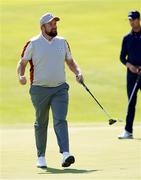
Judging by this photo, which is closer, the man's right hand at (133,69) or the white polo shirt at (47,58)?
the white polo shirt at (47,58)

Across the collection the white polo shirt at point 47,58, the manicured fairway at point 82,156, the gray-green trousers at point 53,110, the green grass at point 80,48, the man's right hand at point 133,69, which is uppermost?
the white polo shirt at point 47,58

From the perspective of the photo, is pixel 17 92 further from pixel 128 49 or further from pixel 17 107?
pixel 128 49

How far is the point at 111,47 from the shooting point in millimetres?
30828

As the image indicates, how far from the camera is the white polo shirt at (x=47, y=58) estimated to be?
444 inches

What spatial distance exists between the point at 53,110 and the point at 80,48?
19545 millimetres

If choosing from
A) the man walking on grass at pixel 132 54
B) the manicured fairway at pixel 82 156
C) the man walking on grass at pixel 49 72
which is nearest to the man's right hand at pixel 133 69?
the man walking on grass at pixel 132 54

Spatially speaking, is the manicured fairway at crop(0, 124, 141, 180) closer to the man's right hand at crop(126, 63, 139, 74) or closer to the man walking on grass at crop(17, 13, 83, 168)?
the man walking on grass at crop(17, 13, 83, 168)

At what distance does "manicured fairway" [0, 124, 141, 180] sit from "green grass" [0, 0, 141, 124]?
392 cm

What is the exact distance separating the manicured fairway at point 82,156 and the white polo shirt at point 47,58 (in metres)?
1.08

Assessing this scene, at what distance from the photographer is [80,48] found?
30781 millimetres

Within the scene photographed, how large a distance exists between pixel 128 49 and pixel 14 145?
249cm

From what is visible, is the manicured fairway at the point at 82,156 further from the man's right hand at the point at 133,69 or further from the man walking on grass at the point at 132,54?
the man's right hand at the point at 133,69

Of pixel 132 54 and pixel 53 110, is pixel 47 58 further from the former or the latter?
pixel 132 54

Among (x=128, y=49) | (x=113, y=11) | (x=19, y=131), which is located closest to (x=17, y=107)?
(x=19, y=131)
